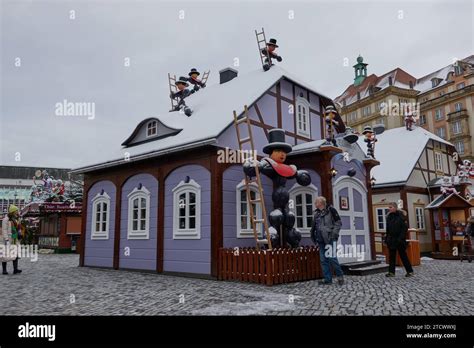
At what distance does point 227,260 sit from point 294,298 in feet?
9.42

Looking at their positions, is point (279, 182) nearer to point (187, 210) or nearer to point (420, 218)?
point (187, 210)

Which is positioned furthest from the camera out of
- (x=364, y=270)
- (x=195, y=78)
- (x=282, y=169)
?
(x=195, y=78)

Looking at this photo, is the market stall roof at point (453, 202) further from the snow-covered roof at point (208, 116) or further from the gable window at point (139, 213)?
the gable window at point (139, 213)

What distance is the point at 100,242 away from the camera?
44.0 ft

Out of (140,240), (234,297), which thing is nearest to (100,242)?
(140,240)

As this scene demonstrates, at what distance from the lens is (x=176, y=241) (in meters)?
10.7

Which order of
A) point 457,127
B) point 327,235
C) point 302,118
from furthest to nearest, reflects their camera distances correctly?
point 457,127, point 302,118, point 327,235

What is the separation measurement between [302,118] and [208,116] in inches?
138

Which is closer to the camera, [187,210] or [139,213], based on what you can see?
[187,210]

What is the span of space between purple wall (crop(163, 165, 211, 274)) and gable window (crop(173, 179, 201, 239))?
132 millimetres

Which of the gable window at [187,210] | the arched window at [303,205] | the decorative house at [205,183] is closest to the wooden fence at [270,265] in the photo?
the decorative house at [205,183]
